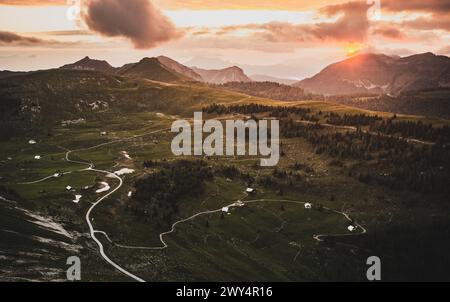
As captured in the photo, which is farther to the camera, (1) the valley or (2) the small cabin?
(2) the small cabin

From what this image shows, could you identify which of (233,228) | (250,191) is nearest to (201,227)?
(233,228)

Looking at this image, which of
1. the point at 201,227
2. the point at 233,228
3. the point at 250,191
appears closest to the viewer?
the point at 201,227

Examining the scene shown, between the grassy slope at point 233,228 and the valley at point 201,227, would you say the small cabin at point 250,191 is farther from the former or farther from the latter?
the grassy slope at point 233,228

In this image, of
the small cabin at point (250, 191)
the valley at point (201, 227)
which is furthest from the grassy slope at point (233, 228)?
the small cabin at point (250, 191)

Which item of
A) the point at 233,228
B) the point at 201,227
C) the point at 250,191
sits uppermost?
the point at 250,191

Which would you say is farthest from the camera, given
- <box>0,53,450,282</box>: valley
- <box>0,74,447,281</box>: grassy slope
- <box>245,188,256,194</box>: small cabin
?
<box>245,188,256,194</box>: small cabin

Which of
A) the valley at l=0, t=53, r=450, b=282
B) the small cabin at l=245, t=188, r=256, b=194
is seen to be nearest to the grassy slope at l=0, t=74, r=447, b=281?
the valley at l=0, t=53, r=450, b=282

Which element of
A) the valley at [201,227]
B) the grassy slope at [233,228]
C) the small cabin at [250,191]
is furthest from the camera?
the small cabin at [250,191]

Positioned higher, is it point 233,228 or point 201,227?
point 201,227

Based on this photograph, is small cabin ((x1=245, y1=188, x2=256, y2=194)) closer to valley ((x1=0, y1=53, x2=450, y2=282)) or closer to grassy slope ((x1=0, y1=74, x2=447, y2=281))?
valley ((x1=0, y1=53, x2=450, y2=282))

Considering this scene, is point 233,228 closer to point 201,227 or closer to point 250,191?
point 201,227
